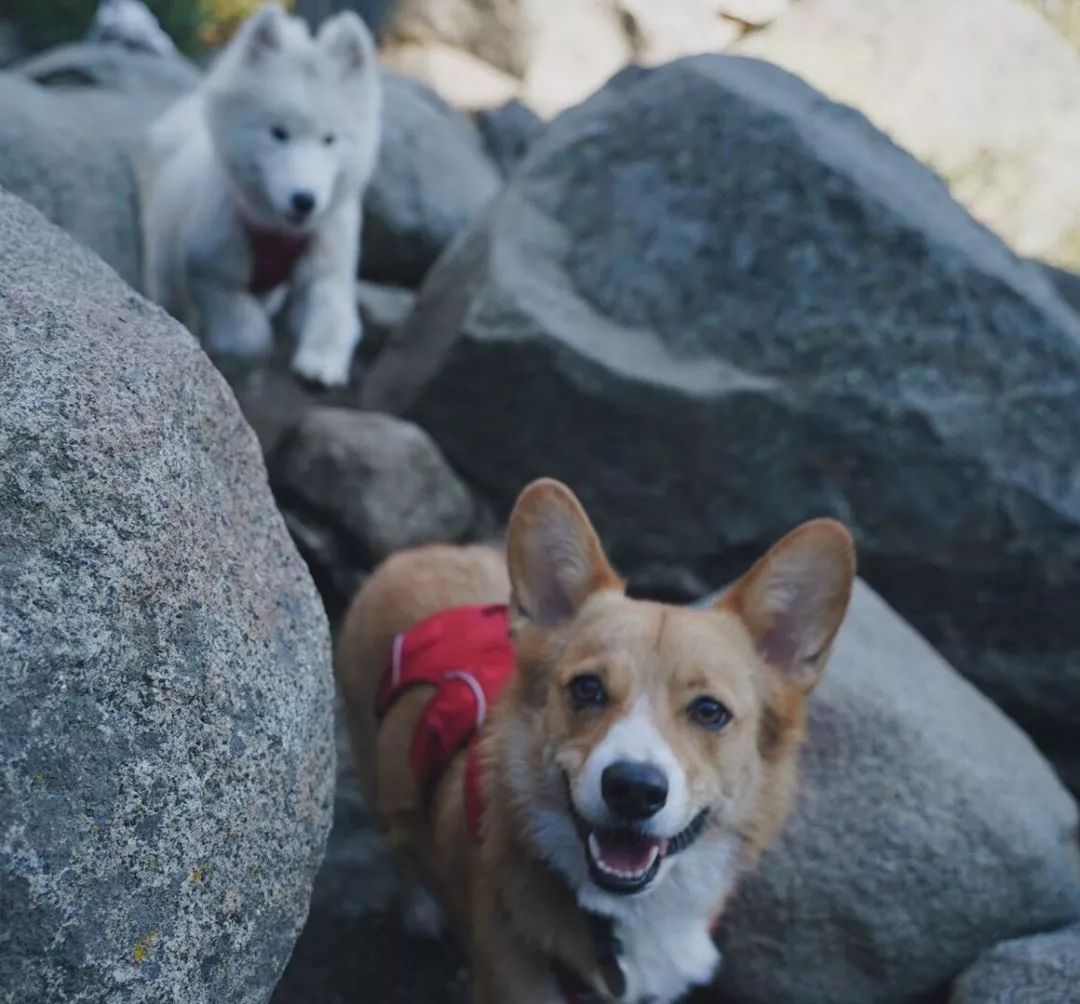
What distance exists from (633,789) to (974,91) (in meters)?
14.2

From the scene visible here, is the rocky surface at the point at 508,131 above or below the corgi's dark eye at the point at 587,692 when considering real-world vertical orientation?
below

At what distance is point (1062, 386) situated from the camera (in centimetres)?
538

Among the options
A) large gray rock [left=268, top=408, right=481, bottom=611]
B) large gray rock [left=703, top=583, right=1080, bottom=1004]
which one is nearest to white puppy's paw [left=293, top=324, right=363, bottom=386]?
large gray rock [left=268, top=408, right=481, bottom=611]

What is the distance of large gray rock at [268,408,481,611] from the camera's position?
5.27 m

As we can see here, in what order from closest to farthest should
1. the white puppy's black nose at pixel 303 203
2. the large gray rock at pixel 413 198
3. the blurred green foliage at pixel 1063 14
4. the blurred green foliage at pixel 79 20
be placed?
the white puppy's black nose at pixel 303 203, the large gray rock at pixel 413 198, the blurred green foliage at pixel 79 20, the blurred green foliage at pixel 1063 14

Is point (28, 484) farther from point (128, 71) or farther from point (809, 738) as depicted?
point (128, 71)

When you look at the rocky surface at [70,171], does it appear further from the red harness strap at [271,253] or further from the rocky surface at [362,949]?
the rocky surface at [362,949]

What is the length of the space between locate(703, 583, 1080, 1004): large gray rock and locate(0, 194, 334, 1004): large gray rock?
1682 millimetres

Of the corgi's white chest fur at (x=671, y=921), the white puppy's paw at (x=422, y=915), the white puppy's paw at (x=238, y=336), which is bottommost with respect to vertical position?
the white puppy's paw at (x=238, y=336)

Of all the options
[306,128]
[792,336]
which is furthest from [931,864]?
[306,128]

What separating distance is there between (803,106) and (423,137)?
3806mm

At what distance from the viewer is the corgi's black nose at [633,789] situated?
8.72ft

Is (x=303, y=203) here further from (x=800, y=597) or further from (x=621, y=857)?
(x=621, y=857)

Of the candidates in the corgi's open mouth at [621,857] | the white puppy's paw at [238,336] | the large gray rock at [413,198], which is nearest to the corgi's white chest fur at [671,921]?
the corgi's open mouth at [621,857]
